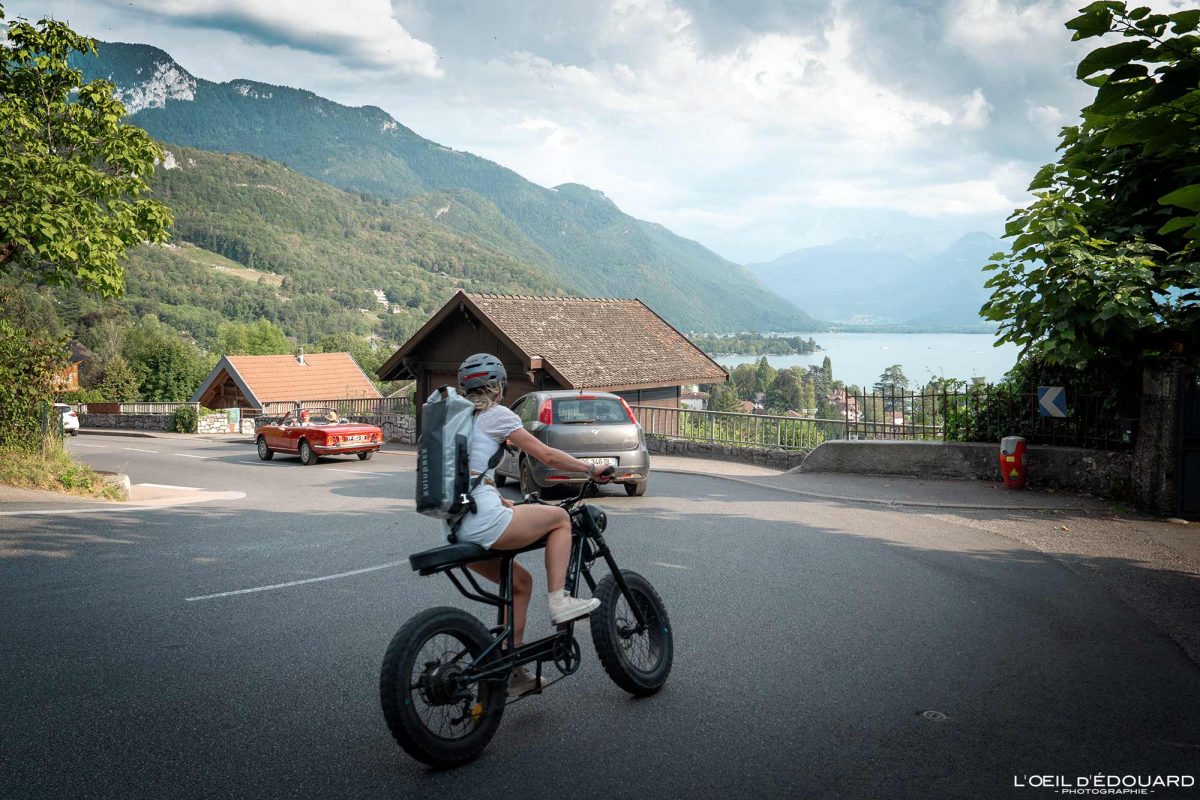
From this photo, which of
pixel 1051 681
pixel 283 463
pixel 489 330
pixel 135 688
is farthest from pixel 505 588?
pixel 489 330

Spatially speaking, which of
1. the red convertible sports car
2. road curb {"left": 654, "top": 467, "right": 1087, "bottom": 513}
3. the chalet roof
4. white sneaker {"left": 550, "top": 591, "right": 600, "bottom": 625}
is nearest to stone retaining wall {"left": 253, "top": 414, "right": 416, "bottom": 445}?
the chalet roof

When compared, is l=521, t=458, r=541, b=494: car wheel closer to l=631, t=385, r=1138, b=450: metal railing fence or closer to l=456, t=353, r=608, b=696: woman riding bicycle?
l=631, t=385, r=1138, b=450: metal railing fence

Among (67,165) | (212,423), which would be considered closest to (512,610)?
(67,165)

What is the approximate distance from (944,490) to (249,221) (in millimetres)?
199073

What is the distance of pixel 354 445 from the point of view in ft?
77.2

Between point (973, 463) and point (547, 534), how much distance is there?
12.6 meters

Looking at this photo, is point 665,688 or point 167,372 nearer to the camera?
point 665,688

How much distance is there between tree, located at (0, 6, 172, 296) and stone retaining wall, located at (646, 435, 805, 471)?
1149 centimetres

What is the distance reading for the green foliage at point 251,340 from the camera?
393 feet

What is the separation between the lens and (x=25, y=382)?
14.6 meters

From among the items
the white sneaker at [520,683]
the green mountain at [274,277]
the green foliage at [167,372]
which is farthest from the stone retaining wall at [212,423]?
the green mountain at [274,277]

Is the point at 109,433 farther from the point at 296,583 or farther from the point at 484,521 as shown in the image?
the point at 484,521

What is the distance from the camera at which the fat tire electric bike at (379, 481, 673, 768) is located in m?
3.97

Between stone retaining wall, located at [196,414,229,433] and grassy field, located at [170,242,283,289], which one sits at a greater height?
grassy field, located at [170,242,283,289]
